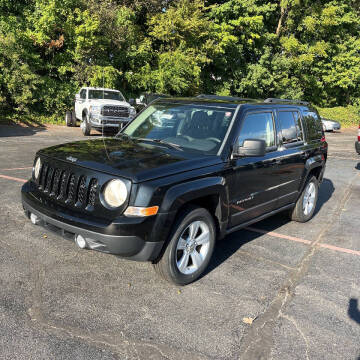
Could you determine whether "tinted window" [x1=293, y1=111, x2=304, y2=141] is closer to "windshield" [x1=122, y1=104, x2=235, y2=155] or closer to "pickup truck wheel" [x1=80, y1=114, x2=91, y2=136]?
"windshield" [x1=122, y1=104, x2=235, y2=155]

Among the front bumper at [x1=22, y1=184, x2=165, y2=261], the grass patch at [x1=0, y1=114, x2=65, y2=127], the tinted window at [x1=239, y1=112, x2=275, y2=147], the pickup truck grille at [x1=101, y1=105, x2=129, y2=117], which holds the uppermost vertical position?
the tinted window at [x1=239, y1=112, x2=275, y2=147]

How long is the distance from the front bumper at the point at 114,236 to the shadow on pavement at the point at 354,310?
183 centimetres

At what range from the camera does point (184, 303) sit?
131 inches

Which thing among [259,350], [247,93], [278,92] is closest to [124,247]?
[259,350]

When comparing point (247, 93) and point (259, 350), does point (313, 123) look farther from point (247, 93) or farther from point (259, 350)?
point (247, 93)

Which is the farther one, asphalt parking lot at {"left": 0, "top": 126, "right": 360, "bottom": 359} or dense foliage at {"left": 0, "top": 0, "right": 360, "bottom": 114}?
dense foliage at {"left": 0, "top": 0, "right": 360, "bottom": 114}

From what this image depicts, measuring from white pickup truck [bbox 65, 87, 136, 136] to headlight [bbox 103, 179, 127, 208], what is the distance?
11.0 metres

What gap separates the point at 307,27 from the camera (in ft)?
102

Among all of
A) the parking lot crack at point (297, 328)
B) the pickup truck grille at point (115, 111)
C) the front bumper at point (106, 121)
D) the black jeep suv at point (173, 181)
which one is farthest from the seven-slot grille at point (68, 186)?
the pickup truck grille at point (115, 111)

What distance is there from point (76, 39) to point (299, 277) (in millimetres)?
17873

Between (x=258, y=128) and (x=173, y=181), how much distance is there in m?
1.69

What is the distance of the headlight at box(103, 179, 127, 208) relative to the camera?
3158 mm

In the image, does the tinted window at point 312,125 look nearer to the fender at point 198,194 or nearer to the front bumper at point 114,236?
the fender at point 198,194

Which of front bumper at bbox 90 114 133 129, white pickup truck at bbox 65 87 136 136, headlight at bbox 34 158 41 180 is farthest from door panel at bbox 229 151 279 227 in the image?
front bumper at bbox 90 114 133 129
